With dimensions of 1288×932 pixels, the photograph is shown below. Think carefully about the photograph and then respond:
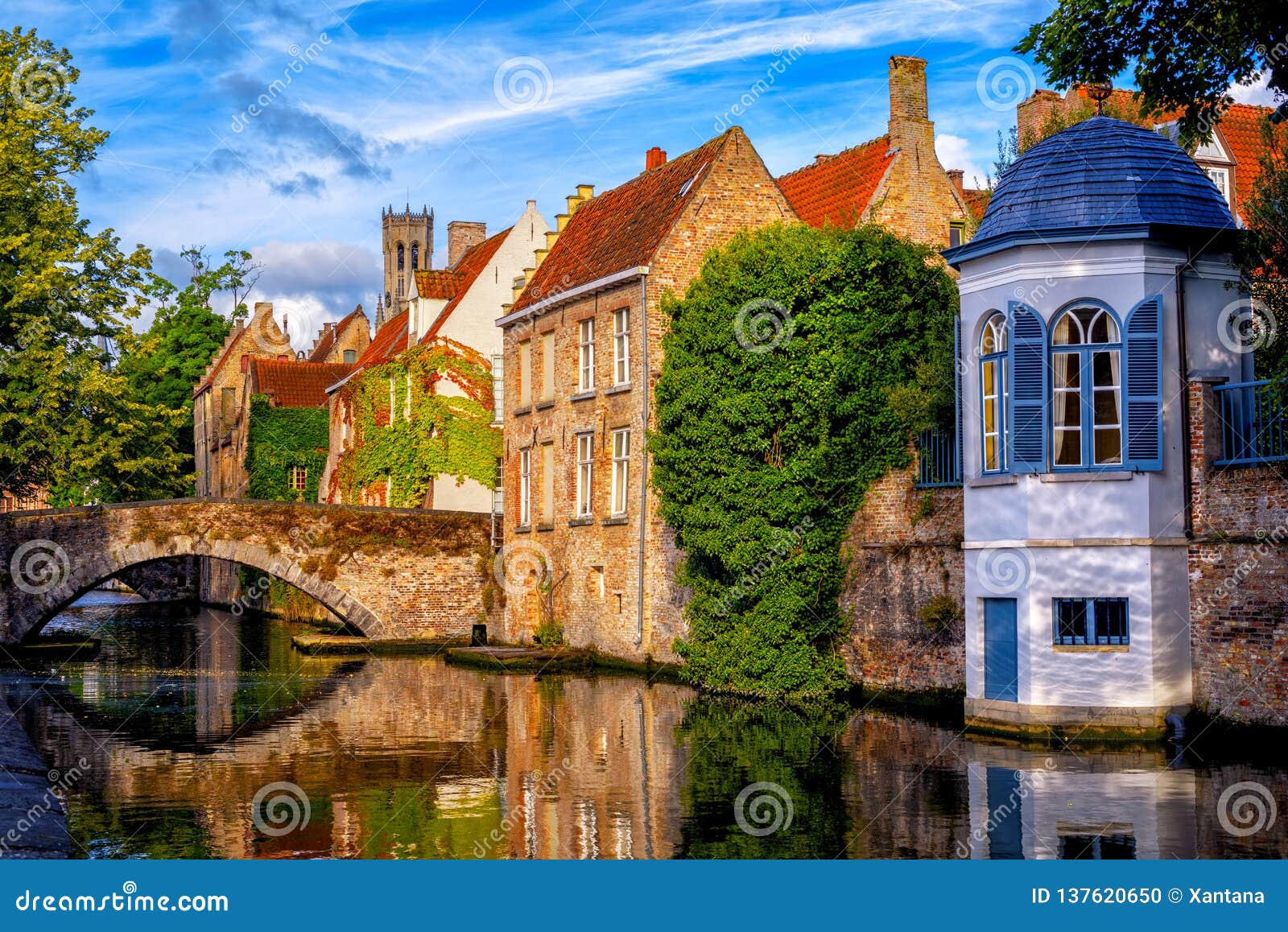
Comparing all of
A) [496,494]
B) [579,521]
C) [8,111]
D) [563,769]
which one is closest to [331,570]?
[496,494]

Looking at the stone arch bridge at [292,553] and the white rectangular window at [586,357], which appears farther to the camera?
the stone arch bridge at [292,553]

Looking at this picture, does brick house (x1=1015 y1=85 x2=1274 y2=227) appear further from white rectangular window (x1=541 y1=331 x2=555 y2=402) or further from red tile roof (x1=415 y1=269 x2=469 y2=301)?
red tile roof (x1=415 y1=269 x2=469 y2=301)

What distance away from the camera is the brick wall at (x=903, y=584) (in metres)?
21.1

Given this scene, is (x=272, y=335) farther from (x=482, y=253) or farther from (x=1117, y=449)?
(x=1117, y=449)

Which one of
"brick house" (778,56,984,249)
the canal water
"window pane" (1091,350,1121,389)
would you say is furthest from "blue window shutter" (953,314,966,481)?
"brick house" (778,56,984,249)

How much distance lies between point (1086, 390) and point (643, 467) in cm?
1170

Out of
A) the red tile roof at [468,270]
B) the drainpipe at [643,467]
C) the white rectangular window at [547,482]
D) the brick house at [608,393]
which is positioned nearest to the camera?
the drainpipe at [643,467]

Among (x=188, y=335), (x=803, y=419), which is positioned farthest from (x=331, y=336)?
(x=803, y=419)

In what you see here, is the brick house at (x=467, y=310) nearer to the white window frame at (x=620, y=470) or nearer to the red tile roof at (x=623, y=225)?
the red tile roof at (x=623, y=225)

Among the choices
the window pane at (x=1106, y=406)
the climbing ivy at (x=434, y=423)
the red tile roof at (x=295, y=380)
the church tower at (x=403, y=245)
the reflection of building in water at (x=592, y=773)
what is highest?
the church tower at (x=403, y=245)

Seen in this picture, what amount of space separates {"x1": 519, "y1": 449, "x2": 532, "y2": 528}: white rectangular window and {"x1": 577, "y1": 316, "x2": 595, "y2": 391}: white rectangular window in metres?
3.06

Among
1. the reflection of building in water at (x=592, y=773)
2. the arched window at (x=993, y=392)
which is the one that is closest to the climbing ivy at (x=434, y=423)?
the reflection of building in water at (x=592, y=773)

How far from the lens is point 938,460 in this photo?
21859 millimetres

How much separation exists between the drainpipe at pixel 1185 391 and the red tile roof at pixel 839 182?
13.6 meters
